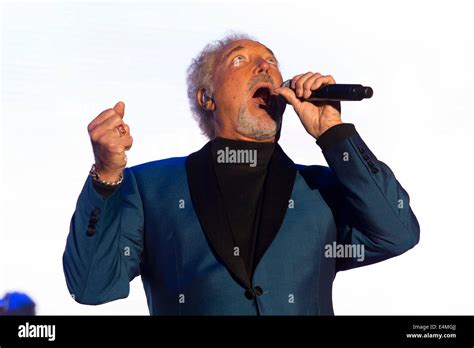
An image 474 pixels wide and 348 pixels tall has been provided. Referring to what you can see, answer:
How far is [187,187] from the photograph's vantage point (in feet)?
14.2

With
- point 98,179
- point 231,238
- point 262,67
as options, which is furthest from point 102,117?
point 262,67

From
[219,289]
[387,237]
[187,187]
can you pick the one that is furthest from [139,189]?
[387,237]

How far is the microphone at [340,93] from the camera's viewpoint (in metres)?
3.95

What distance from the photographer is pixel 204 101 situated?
14.9ft

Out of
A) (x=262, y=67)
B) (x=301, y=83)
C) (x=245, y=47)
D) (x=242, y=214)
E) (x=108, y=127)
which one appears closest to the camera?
(x=108, y=127)

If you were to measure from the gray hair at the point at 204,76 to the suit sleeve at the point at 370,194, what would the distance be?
1.88ft

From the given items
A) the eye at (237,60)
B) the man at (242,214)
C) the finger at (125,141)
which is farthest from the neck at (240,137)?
the finger at (125,141)

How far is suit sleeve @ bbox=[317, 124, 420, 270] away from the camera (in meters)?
4.06

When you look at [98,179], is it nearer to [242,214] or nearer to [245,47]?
[242,214]

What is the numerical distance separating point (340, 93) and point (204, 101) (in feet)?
2.21

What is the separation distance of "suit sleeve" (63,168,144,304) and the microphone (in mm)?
661

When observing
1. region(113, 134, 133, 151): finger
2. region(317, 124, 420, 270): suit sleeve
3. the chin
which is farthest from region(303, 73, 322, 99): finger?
region(113, 134, 133, 151): finger
